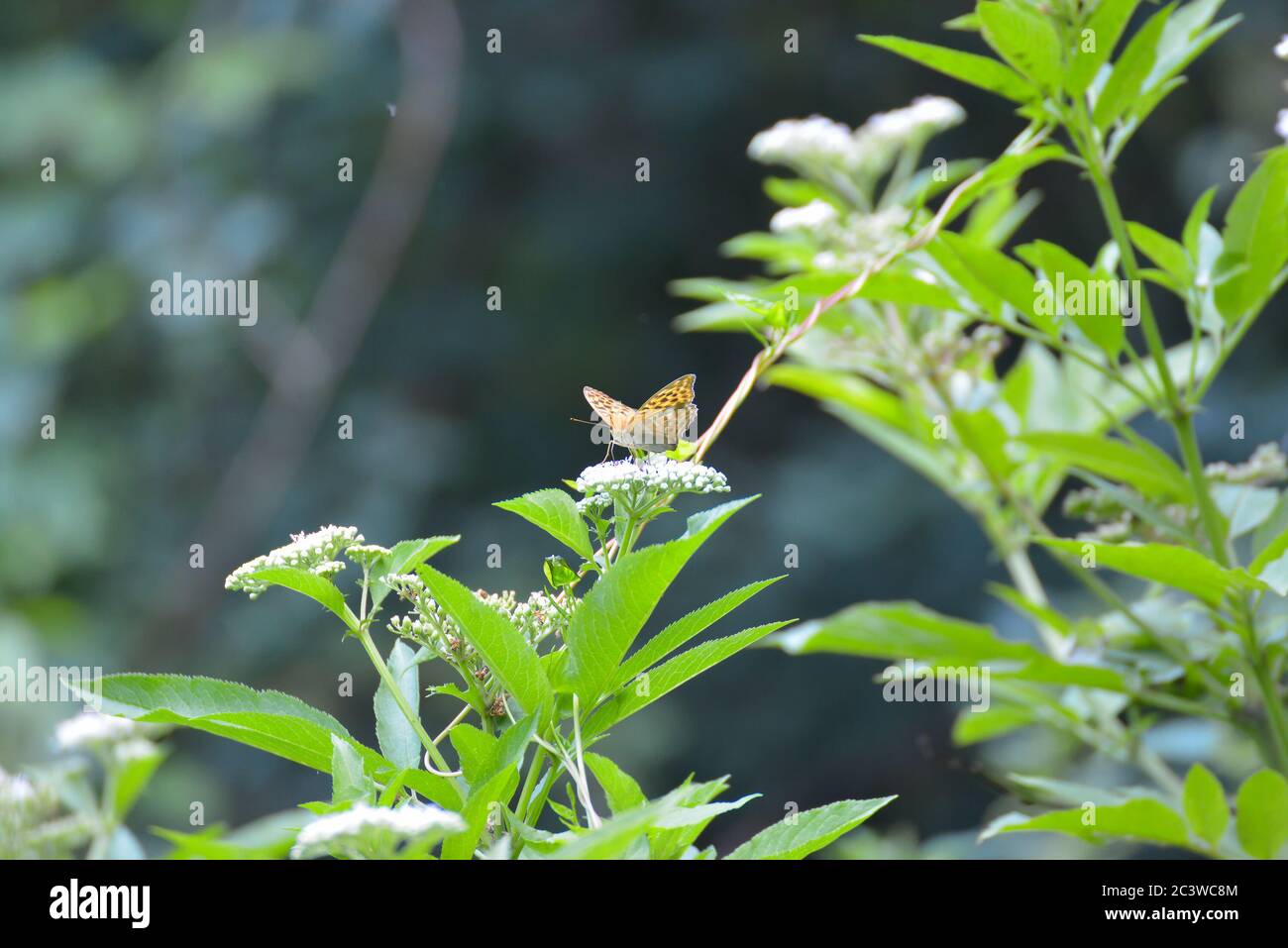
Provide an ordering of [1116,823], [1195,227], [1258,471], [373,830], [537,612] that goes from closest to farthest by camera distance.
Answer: [373,830] → [537,612] → [1116,823] → [1195,227] → [1258,471]

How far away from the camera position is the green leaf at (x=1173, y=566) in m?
0.74

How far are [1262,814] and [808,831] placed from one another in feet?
1.20

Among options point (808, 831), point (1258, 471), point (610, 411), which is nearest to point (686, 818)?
point (808, 831)

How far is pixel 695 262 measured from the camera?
16.6 ft

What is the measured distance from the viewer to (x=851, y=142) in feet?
4.63

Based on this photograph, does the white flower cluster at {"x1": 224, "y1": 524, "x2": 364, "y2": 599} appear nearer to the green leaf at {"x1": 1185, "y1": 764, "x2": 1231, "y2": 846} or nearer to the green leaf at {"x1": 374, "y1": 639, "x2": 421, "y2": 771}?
the green leaf at {"x1": 374, "y1": 639, "x2": 421, "y2": 771}

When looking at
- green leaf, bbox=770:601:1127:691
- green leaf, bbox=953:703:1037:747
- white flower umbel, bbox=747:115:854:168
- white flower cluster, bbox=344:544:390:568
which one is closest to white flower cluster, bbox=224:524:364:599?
white flower cluster, bbox=344:544:390:568

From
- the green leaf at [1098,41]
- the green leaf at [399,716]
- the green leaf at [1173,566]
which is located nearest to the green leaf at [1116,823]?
the green leaf at [1173,566]

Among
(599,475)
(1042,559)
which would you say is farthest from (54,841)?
(1042,559)

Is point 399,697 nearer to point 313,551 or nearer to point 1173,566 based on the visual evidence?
point 313,551

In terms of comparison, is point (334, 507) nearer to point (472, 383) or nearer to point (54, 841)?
point (472, 383)

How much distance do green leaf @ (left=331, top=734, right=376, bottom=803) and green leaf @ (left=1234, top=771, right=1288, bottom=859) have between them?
0.53m

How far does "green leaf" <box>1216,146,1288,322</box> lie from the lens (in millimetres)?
849

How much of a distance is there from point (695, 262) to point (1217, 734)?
376cm
